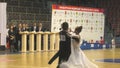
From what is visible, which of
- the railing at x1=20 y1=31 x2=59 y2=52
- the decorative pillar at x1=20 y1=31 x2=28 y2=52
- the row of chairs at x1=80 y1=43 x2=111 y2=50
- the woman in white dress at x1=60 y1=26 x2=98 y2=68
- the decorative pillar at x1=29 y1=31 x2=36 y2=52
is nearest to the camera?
the woman in white dress at x1=60 y1=26 x2=98 y2=68

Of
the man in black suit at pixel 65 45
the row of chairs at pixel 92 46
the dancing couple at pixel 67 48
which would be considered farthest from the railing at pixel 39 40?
the man in black suit at pixel 65 45

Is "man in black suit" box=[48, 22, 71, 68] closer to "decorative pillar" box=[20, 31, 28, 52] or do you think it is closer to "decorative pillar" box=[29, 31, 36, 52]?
"decorative pillar" box=[20, 31, 28, 52]

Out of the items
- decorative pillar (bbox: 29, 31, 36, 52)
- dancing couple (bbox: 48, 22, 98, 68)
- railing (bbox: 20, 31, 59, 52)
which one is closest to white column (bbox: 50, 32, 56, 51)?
railing (bbox: 20, 31, 59, 52)

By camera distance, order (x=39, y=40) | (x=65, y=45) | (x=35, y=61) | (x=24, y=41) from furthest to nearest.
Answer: (x=39, y=40) → (x=24, y=41) → (x=35, y=61) → (x=65, y=45)

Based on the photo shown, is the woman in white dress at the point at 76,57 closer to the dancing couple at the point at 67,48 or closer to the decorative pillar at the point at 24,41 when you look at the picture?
the dancing couple at the point at 67,48

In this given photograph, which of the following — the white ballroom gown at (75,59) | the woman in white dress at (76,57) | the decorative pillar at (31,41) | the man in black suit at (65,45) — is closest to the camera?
the man in black suit at (65,45)

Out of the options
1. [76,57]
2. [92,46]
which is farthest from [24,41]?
[76,57]

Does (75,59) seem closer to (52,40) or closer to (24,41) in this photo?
(24,41)

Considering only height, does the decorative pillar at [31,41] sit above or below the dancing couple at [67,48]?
below

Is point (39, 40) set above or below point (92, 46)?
above

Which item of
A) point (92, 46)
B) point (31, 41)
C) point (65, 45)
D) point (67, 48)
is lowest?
point (92, 46)

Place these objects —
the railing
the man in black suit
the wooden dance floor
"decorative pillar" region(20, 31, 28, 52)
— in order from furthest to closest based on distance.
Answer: the railing < "decorative pillar" region(20, 31, 28, 52) < the wooden dance floor < the man in black suit

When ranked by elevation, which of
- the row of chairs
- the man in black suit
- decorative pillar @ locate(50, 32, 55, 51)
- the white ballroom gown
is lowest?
the row of chairs

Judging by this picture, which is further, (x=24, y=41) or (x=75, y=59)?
(x=24, y=41)
